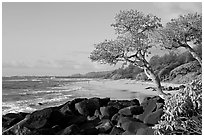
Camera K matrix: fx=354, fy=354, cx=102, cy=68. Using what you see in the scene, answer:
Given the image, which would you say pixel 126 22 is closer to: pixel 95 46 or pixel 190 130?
pixel 95 46

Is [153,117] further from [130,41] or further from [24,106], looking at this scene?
[24,106]

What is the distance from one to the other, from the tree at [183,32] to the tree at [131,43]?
13.4 inches

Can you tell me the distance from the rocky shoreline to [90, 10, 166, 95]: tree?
97cm

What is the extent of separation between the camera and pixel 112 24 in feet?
30.5

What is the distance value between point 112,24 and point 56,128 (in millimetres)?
3048

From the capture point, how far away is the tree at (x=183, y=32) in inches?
350

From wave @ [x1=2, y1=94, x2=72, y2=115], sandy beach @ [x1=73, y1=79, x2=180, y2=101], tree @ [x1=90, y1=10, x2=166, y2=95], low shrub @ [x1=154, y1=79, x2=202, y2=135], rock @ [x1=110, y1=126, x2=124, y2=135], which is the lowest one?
rock @ [x1=110, y1=126, x2=124, y2=135]

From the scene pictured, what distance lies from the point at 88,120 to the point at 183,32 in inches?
133

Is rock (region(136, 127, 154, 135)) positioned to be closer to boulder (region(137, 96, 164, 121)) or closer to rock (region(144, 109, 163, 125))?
rock (region(144, 109, 163, 125))

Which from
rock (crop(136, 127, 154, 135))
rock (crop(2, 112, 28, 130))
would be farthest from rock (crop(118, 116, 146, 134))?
rock (crop(2, 112, 28, 130))

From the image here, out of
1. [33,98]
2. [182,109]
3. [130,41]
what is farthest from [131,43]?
[33,98]

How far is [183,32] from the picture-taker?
8883mm

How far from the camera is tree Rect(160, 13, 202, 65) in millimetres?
8883

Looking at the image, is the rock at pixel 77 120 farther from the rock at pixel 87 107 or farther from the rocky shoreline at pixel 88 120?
the rock at pixel 87 107
